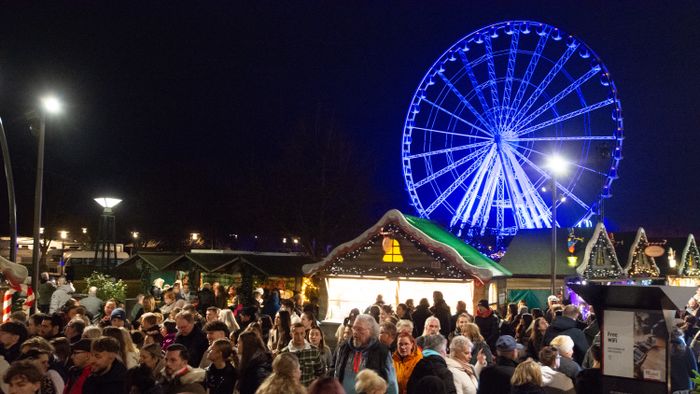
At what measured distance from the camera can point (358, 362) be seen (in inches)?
259

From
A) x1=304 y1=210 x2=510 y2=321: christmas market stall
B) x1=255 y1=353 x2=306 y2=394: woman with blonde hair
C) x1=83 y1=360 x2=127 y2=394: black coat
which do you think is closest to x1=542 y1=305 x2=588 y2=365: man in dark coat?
x1=255 y1=353 x2=306 y2=394: woman with blonde hair

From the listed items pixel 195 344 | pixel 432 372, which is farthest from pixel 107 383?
pixel 432 372

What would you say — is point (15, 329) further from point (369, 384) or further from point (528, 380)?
point (528, 380)

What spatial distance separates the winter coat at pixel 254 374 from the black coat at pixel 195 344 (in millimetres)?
2426

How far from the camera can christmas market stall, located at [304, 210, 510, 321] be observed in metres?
20.6

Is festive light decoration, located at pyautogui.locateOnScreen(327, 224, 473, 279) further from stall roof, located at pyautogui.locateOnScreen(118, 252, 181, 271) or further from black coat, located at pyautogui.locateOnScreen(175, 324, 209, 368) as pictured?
black coat, located at pyautogui.locateOnScreen(175, 324, 209, 368)

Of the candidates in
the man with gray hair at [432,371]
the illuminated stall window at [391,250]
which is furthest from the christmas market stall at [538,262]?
the man with gray hair at [432,371]

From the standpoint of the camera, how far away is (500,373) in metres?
6.59

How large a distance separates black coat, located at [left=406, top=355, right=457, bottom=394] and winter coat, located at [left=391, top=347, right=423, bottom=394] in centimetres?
41

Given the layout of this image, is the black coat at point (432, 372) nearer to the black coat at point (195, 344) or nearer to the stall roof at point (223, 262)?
the black coat at point (195, 344)

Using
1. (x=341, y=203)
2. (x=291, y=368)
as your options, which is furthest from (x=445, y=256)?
(x=341, y=203)

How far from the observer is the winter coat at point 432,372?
6184mm

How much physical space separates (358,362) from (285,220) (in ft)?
132

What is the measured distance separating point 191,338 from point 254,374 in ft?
8.75
